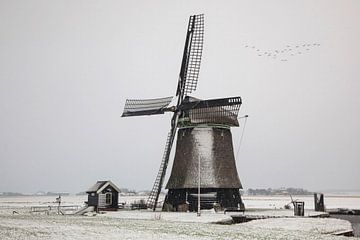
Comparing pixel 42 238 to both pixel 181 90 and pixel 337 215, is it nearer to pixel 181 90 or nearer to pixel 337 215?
pixel 181 90

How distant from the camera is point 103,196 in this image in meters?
36.3

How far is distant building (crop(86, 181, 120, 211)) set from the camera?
36.0 metres

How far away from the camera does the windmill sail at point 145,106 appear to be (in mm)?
33938

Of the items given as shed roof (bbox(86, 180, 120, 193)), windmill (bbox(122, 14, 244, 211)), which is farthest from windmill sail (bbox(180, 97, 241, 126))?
shed roof (bbox(86, 180, 120, 193))

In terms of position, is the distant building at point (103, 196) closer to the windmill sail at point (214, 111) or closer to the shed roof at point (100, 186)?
the shed roof at point (100, 186)

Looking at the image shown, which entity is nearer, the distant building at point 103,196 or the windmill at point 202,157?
the windmill at point 202,157

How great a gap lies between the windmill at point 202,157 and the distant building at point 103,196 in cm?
537

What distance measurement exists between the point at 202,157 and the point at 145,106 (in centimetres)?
712

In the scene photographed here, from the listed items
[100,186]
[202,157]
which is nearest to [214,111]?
[202,157]

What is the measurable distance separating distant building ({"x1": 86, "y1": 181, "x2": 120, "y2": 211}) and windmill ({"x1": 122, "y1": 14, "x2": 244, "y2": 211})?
5.37 metres

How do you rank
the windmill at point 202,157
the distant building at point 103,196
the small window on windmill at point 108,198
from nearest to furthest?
the windmill at point 202,157, the distant building at point 103,196, the small window on windmill at point 108,198

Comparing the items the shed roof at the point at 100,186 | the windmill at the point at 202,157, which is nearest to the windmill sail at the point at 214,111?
the windmill at the point at 202,157

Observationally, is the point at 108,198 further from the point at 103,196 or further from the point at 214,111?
the point at 214,111

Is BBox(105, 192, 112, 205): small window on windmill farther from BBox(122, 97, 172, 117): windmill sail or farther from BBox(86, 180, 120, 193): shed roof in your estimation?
BBox(122, 97, 172, 117): windmill sail
